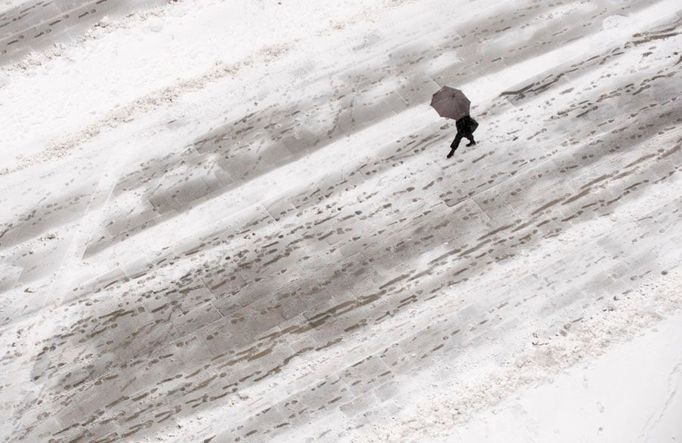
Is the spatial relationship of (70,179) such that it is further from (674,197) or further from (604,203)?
(674,197)

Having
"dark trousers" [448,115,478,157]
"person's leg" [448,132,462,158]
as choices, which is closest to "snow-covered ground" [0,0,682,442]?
"person's leg" [448,132,462,158]

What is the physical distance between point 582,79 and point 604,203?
231cm

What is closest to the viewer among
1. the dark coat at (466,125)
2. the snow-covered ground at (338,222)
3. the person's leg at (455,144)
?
the snow-covered ground at (338,222)

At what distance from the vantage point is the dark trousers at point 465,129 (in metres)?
11.5

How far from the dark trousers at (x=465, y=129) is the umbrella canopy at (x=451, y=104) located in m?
0.24

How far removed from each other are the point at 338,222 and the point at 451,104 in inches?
97.8

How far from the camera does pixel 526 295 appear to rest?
1108 cm

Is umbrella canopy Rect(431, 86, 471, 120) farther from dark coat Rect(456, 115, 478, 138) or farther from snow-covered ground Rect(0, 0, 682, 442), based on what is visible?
snow-covered ground Rect(0, 0, 682, 442)

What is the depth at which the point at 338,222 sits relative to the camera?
11695 millimetres

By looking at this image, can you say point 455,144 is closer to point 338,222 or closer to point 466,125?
point 466,125

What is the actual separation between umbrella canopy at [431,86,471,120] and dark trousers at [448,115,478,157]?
238 millimetres

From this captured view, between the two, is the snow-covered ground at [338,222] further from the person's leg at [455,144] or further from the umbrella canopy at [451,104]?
the umbrella canopy at [451,104]

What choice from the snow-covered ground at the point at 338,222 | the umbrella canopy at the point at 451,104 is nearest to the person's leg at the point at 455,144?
the snow-covered ground at the point at 338,222

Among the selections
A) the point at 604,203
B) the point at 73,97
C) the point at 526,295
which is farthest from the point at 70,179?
the point at 604,203
